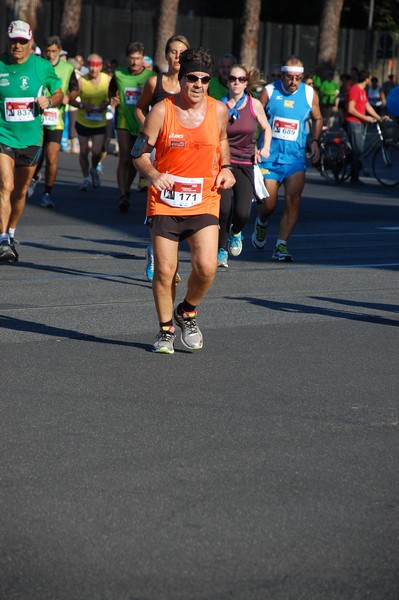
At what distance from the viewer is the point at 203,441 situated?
561 cm

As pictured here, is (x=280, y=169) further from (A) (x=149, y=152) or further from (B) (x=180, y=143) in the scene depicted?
(A) (x=149, y=152)

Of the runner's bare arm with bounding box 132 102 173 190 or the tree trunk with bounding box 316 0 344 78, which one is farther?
the tree trunk with bounding box 316 0 344 78

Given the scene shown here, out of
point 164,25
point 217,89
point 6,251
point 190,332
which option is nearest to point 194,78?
point 190,332

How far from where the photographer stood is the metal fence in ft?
179

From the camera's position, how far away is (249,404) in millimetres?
6391

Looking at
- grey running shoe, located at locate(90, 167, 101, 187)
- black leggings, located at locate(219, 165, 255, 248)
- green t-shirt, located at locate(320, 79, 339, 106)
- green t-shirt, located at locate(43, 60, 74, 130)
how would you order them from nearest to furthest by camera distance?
black leggings, located at locate(219, 165, 255, 248) → green t-shirt, located at locate(43, 60, 74, 130) → grey running shoe, located at locate(90, 167, 101, 187) → green t-shirt, located at locate(320, 79, 339, 106)

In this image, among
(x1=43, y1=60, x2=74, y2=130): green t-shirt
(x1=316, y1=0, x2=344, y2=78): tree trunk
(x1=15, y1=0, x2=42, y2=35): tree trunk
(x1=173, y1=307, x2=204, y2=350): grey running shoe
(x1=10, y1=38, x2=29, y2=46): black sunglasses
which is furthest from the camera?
(x1=316, y1=0, x2=344, y2=78): tree trunk

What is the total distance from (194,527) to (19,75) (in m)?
7.57

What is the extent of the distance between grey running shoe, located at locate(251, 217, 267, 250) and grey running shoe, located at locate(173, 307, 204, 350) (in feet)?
16.7

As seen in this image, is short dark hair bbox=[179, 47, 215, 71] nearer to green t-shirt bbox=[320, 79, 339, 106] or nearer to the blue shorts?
the blue shorts

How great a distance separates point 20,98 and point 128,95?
5214 mm

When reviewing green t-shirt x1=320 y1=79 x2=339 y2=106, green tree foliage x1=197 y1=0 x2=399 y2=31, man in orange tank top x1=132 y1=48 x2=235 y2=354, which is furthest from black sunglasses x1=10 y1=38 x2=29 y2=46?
green tree foliage x1=197 y1=0 x2=399 y2=31

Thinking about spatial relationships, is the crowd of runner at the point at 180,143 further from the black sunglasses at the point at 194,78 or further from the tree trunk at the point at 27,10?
the tree trunk at the point at 27,10

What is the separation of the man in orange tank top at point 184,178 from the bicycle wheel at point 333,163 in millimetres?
15160
